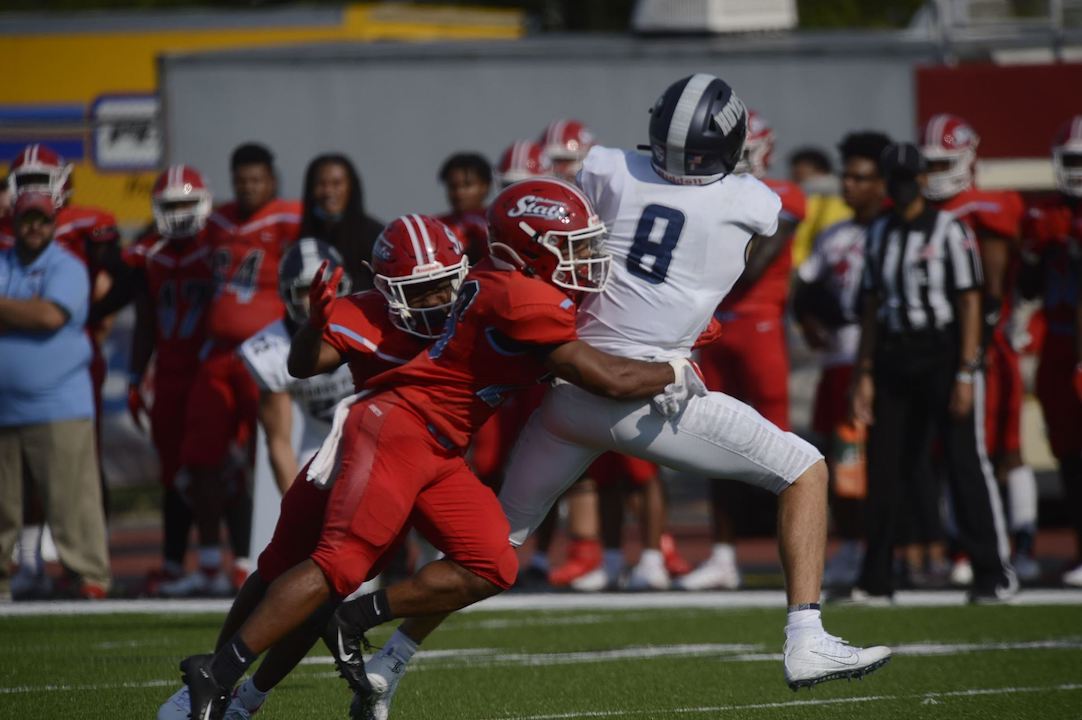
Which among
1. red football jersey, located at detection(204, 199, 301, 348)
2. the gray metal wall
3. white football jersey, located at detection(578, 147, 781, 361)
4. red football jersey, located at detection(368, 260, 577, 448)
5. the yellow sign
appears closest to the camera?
red football jersey, located at detection(368, 260, 577, 448)

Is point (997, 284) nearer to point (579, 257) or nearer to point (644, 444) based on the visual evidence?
point (644, 444)

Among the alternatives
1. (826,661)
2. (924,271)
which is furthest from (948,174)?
(826,661)

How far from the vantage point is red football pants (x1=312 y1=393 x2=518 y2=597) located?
17.7 feet

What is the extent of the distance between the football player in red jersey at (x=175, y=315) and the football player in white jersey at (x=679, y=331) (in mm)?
4141

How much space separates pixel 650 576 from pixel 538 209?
428cm

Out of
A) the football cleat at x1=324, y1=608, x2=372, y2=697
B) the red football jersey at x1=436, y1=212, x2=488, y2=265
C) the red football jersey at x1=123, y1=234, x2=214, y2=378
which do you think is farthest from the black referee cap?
the football cleat at x1=324, y1=608, x2=372, y2=697

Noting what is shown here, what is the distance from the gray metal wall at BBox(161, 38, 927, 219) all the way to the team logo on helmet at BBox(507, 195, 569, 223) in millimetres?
7771

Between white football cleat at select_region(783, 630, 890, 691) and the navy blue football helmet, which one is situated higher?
the navy blue football helmet

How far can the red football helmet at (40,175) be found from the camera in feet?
31.8

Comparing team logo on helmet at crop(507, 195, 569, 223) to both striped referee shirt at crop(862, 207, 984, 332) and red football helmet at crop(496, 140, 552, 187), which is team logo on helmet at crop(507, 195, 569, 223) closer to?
striped referee shirt at crop(862, 207, 984, 332)

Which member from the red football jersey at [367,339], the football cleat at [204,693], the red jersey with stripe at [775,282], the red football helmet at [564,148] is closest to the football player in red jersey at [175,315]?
the red football helmet at [564,148]

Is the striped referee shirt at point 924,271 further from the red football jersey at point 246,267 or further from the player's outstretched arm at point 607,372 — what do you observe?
the player's outstretched arm at point 607,372

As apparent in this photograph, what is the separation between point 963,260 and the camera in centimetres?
870

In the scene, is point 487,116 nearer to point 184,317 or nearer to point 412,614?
point 184,317
